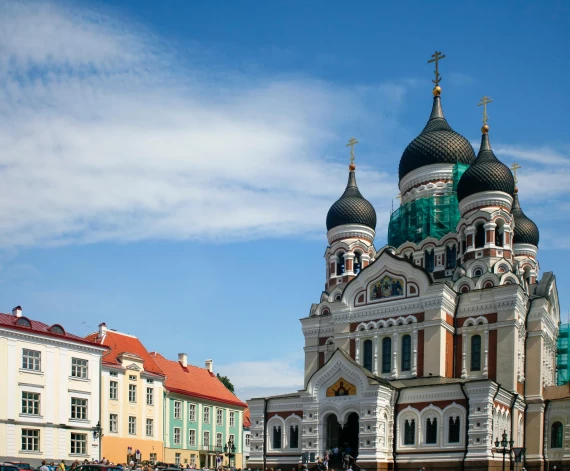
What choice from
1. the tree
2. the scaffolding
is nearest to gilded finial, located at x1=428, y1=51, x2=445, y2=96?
the scaffolding

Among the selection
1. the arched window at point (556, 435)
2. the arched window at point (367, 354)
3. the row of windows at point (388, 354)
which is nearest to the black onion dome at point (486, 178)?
the row of windows at point (388, 354)

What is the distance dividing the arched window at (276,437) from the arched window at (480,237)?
1310 centimetres

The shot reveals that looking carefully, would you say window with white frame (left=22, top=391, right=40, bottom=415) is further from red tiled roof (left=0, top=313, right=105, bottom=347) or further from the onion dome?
the onion dome

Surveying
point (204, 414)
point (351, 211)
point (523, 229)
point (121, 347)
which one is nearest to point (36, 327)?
point (121, 347)

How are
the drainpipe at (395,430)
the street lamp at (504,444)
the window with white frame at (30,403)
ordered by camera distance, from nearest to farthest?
the street lamp at (504,444), the drainpipe at (395,430), the window with white frame at (30,403)

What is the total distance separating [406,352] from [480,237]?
7.14m

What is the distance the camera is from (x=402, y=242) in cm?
4262

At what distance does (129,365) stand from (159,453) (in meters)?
5.79

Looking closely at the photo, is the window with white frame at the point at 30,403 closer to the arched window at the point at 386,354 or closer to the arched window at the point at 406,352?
→ the arched window at the point at 386,354

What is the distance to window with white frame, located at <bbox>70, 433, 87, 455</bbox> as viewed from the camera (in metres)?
37.4

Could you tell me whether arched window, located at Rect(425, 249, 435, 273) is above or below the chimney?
above

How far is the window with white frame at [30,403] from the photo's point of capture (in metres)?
35.3

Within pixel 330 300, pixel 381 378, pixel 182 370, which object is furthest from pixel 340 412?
pixel 182 370

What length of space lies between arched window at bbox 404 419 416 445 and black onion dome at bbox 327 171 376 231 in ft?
45.0
